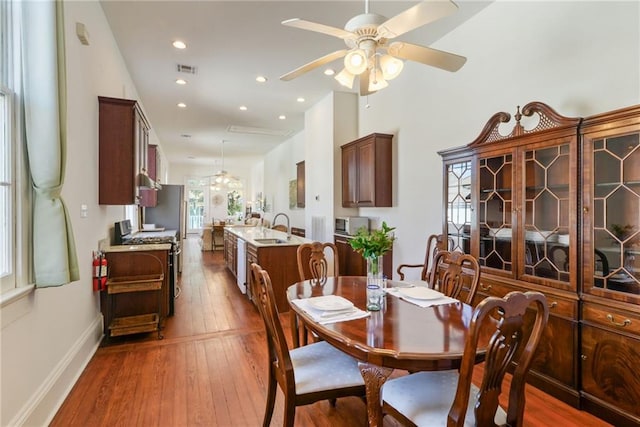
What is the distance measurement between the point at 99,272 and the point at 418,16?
11.2 feet

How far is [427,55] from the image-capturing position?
226 cm

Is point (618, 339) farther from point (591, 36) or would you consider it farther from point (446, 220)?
point (591, 36)

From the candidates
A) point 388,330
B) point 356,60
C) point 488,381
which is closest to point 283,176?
point 356,60

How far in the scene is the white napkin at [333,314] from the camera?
173 centimetres

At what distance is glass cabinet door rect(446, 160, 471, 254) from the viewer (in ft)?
10.3

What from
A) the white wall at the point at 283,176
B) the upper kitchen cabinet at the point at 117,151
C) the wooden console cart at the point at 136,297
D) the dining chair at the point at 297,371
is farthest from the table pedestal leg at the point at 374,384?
the white wall at the point at 283,176

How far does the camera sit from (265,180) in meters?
11.4

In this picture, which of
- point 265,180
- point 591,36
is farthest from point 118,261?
point 265,180

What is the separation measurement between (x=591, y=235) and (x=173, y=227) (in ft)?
21.7

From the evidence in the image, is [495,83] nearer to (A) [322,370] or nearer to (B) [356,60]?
(B) [356,60]

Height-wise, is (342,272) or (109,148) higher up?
(109,148)

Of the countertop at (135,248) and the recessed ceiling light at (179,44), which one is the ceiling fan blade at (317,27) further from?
the countertop at (135,248)

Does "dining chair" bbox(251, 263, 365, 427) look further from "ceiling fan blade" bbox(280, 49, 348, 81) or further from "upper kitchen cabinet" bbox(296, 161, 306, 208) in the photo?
"upper kitchen cabinet" bbox(296, 161, 306, 208)

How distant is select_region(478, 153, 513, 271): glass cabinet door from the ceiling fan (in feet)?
3.08
